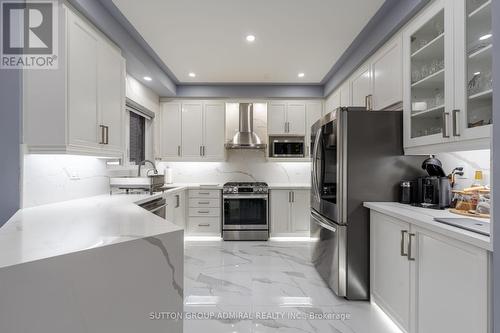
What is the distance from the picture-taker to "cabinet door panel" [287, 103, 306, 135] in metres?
4.35

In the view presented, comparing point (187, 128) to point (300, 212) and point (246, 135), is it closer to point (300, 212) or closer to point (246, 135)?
point (246, 135)

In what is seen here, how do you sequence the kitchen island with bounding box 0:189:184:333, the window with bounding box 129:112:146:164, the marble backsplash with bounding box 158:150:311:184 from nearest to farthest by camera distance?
the kitchen island with bounding box 0:189:184:333, the window with bounding box 129:112:146:164, the marble backsplash with bounding box 158:150:311:184

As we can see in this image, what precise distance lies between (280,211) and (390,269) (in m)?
2.30

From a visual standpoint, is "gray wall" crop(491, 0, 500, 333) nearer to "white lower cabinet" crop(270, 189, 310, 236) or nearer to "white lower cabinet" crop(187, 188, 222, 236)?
"white lower cabinet" crop(270, 189, 310, 236)

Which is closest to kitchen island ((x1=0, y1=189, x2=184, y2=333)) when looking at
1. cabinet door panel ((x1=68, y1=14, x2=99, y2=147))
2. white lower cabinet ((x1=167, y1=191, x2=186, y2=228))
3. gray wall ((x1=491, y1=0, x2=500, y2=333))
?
cabinet door panel ((x1=68, y1=14, x2=99, y2=147))

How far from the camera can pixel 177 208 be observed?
3672 mm

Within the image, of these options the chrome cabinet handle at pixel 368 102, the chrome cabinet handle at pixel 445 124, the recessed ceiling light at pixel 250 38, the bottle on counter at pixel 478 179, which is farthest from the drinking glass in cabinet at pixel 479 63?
the recessed ceiling light at pixel 250 38

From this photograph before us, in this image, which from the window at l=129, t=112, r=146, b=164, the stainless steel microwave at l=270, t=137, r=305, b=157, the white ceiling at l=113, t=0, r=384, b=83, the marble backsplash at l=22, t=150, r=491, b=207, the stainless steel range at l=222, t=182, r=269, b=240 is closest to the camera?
the marble backsplash at l=22, t=150, r=491, b=207

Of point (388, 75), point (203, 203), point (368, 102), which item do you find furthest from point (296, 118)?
point (203, 203)

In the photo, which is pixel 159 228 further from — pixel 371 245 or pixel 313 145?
pixel 313 145

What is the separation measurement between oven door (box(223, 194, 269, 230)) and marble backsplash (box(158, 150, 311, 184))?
69 cm

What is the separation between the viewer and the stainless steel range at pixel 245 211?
13.2ft

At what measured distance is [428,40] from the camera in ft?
6.37

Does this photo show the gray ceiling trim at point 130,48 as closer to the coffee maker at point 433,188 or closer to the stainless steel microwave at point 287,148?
the stainless steel microwave at point 287,148
